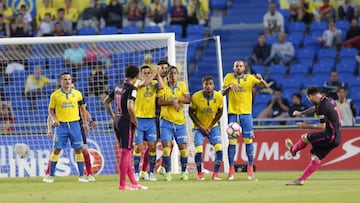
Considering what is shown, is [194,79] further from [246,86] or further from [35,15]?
[246,86]

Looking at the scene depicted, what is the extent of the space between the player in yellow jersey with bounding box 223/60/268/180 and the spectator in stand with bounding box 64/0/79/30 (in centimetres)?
1210

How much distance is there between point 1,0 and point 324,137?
17.5 meters

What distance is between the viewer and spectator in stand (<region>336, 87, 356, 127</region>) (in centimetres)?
2505

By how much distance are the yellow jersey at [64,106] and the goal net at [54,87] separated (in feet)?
11.8

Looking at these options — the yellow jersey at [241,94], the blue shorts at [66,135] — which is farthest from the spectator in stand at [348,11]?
the blue shorts at [66,135]

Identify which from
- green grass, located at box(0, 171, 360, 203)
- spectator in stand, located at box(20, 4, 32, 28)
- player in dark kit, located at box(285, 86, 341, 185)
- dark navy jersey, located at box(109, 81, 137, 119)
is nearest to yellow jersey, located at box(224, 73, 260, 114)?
green grass, located at box(0, 171, 360, 203)

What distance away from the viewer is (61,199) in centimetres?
1470

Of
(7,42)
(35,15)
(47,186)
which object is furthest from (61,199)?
(35,15)

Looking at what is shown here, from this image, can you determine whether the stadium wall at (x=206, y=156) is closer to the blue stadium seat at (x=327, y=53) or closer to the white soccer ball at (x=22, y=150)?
the white soccer ball at (x=22, y=150)

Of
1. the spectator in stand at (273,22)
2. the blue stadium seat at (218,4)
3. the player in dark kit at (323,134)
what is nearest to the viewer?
the player in dark kit at (323,134)

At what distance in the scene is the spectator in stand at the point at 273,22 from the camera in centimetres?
2972

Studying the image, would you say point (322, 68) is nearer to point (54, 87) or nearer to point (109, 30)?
point (109, 30)

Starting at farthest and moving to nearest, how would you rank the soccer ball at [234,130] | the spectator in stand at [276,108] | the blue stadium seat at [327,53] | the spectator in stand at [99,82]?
the blue stadium seat at [327,53] → the spectator in stand at [276,108] → the spectator in stand at [99,82] → the soccer ball at [234,130]

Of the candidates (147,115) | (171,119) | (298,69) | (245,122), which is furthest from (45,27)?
(245,122)
